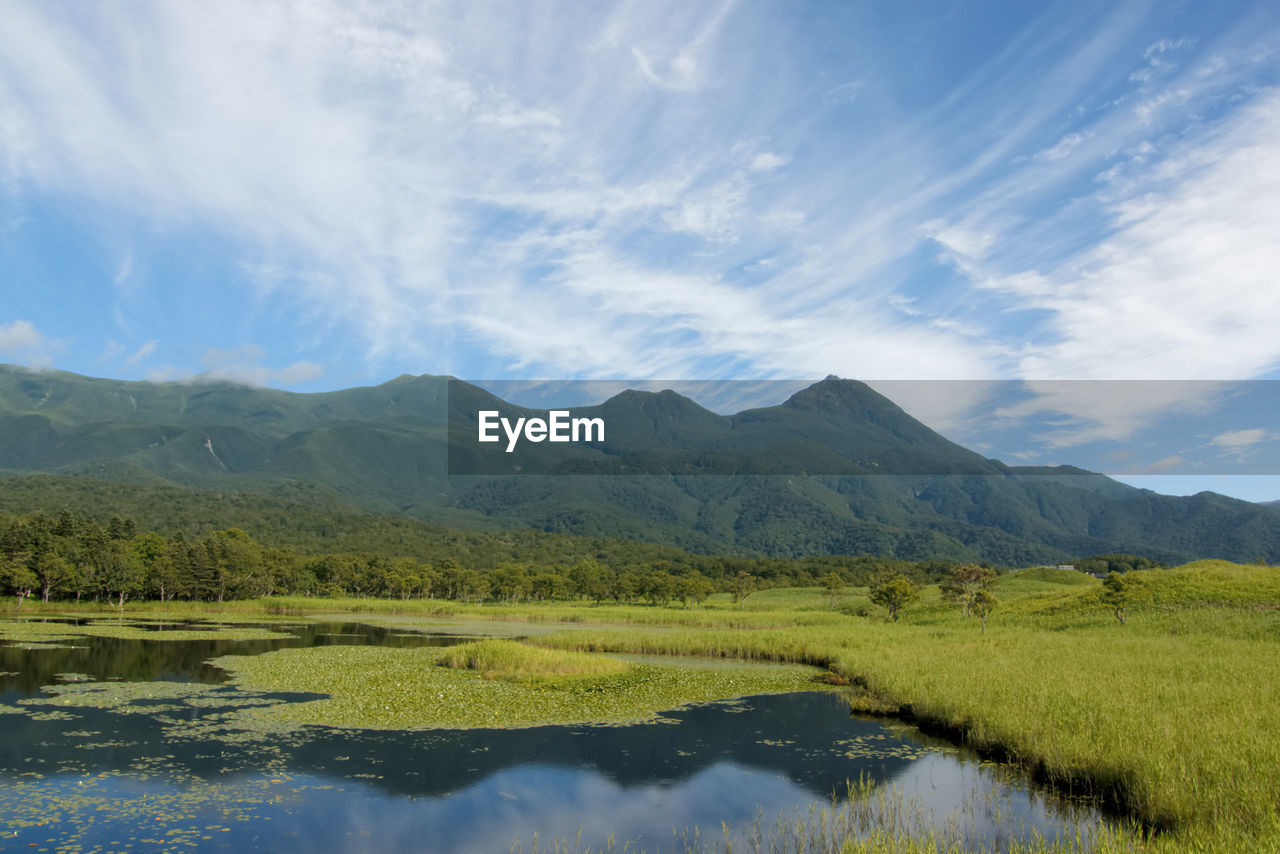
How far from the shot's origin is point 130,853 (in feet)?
51.5

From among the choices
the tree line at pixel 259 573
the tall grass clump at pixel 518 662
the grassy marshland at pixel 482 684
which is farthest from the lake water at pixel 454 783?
the tree line at pixel 259 573

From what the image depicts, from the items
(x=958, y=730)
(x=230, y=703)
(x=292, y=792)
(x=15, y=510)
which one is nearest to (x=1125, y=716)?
(x=958, y=730)

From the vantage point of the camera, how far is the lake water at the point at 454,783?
17531 mm

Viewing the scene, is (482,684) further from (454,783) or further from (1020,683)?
(1020,683)

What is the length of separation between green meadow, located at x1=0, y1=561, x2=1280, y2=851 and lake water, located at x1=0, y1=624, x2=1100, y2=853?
5.69ft

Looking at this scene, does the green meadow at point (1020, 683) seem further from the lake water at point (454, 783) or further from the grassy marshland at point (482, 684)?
the lake water at point (454, 783)

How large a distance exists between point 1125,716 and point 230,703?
32964 mm

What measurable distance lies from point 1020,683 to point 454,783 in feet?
74.6

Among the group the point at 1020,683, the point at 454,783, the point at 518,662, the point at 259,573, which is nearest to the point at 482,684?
the point at 518,662

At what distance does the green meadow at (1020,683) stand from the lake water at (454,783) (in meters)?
1.73

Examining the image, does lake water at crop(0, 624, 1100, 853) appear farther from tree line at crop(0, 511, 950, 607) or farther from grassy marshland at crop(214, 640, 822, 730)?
tree line at crop(0, 511, 950, 607)

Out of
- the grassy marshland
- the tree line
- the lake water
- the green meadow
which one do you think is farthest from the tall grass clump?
the tree line

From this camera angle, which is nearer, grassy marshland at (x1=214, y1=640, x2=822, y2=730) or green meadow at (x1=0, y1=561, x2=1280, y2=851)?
green meadow at (x1=0, y1=561, x2=1280, y2=851)

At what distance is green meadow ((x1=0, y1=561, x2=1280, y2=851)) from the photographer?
17891mm
